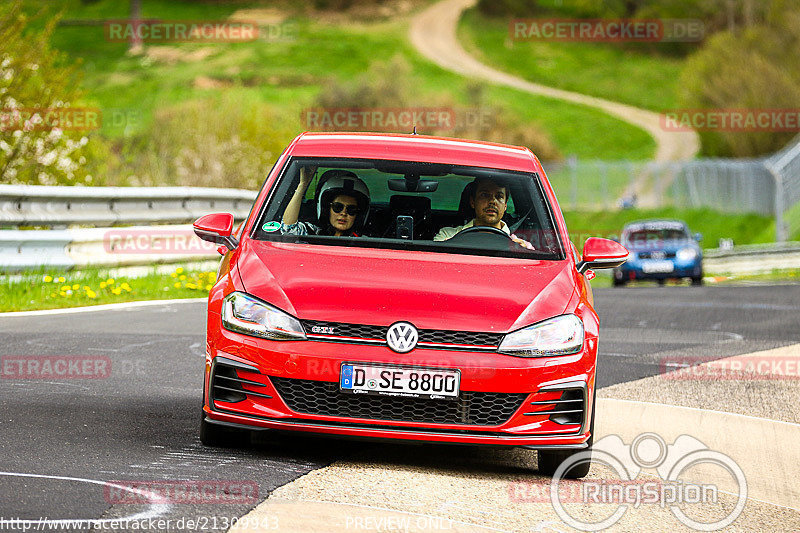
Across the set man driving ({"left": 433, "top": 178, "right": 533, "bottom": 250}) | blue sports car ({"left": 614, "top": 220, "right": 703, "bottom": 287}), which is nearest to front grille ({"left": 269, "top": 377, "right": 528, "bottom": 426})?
man driving ({"left": 433, "top": 178, "right": 533, "bottom": 250})

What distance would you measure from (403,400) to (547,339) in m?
0.74

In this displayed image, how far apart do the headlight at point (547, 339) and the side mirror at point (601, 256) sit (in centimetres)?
89

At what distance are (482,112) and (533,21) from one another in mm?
36012

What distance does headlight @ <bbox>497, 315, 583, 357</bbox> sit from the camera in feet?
21.2

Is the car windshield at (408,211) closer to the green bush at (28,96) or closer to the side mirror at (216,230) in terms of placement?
the side mirror at (216,230)

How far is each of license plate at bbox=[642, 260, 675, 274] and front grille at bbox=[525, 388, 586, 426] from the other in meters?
21.7

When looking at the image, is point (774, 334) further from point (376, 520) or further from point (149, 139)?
point (149, 139)

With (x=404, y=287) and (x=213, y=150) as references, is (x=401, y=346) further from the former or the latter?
(x=213, y=150)

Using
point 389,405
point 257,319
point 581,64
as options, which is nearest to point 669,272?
point 389,405

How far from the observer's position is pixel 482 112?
76125 millimetres

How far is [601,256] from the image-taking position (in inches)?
296

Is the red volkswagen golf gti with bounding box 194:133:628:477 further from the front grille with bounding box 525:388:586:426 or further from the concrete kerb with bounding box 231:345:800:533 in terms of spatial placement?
the concrete kerb with bounding box 231:345:800:533

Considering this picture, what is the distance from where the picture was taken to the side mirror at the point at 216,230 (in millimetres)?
7379

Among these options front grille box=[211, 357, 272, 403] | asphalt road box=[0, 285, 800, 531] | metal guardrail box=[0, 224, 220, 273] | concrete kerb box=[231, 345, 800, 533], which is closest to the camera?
concrete kerb box=[231, 345, 800, 533]
